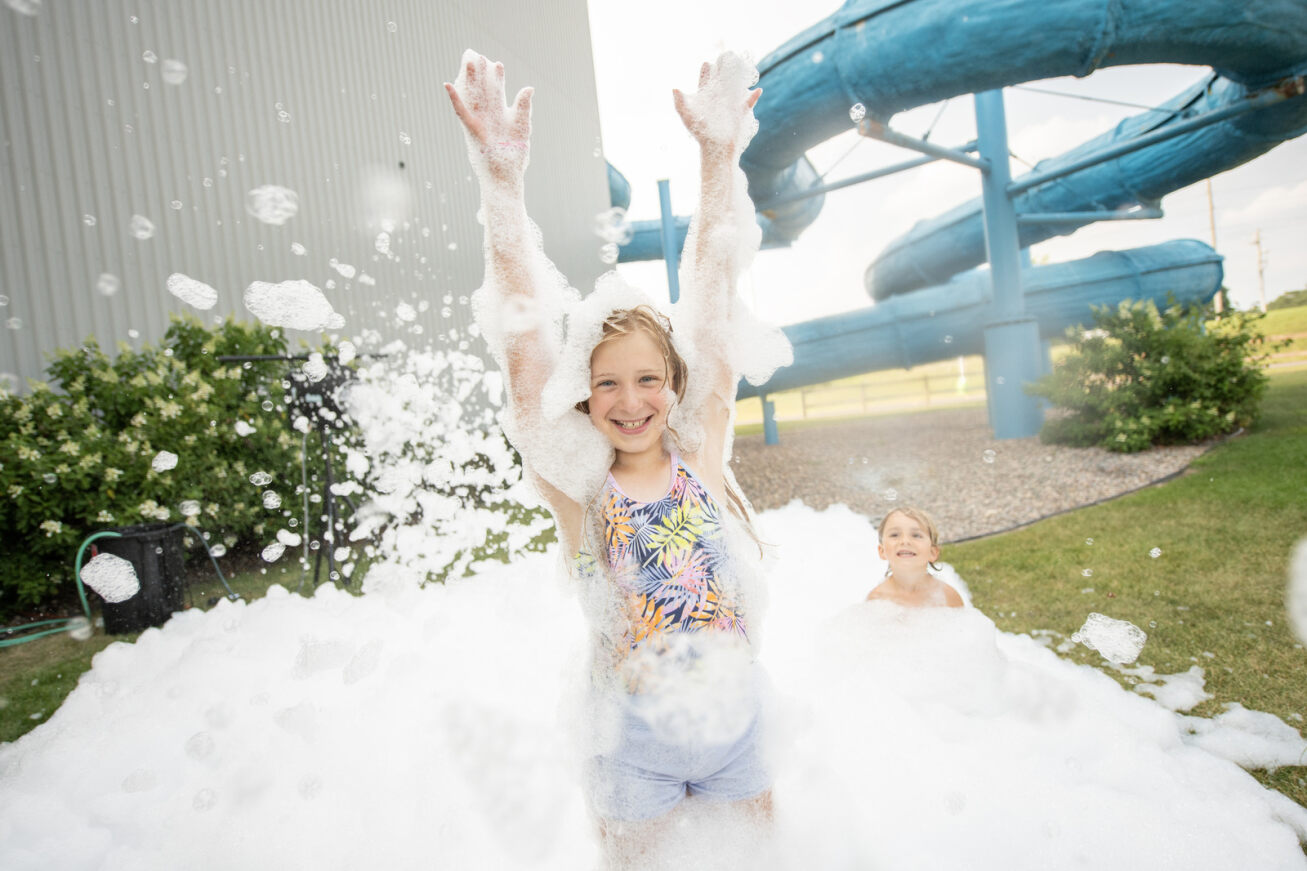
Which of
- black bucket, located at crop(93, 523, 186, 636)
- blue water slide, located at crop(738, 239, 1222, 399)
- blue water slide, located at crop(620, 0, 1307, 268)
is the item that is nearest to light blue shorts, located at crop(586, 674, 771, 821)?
black bucket, located at crop(93, 523, 186, 636)

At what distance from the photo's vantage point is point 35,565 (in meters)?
4.10

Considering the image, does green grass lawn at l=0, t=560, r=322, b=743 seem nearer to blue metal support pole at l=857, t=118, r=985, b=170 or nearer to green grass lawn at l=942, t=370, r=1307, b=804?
green grass lawn at l=942, t=370, r=1307, b=804

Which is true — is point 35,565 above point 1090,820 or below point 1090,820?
above

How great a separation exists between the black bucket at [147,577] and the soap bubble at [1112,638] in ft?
16.2

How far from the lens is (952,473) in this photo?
23.0 feet

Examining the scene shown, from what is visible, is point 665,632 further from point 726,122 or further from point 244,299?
point 244,299

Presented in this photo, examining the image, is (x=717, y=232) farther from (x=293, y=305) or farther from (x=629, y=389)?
(x=293, y=305)

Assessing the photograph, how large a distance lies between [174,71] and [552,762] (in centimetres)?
581

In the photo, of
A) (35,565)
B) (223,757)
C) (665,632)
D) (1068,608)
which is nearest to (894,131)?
(1068,608)

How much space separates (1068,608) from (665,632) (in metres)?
3.02

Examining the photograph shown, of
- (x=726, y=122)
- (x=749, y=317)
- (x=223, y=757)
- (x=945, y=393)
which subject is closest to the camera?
(x=726, y=122)

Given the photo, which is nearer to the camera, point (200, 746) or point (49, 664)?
point (200, 746)

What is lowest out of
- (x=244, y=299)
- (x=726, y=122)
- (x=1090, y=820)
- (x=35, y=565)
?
(x=1090, y=820)

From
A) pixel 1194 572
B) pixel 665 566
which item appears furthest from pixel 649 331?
pixel 1194 572
